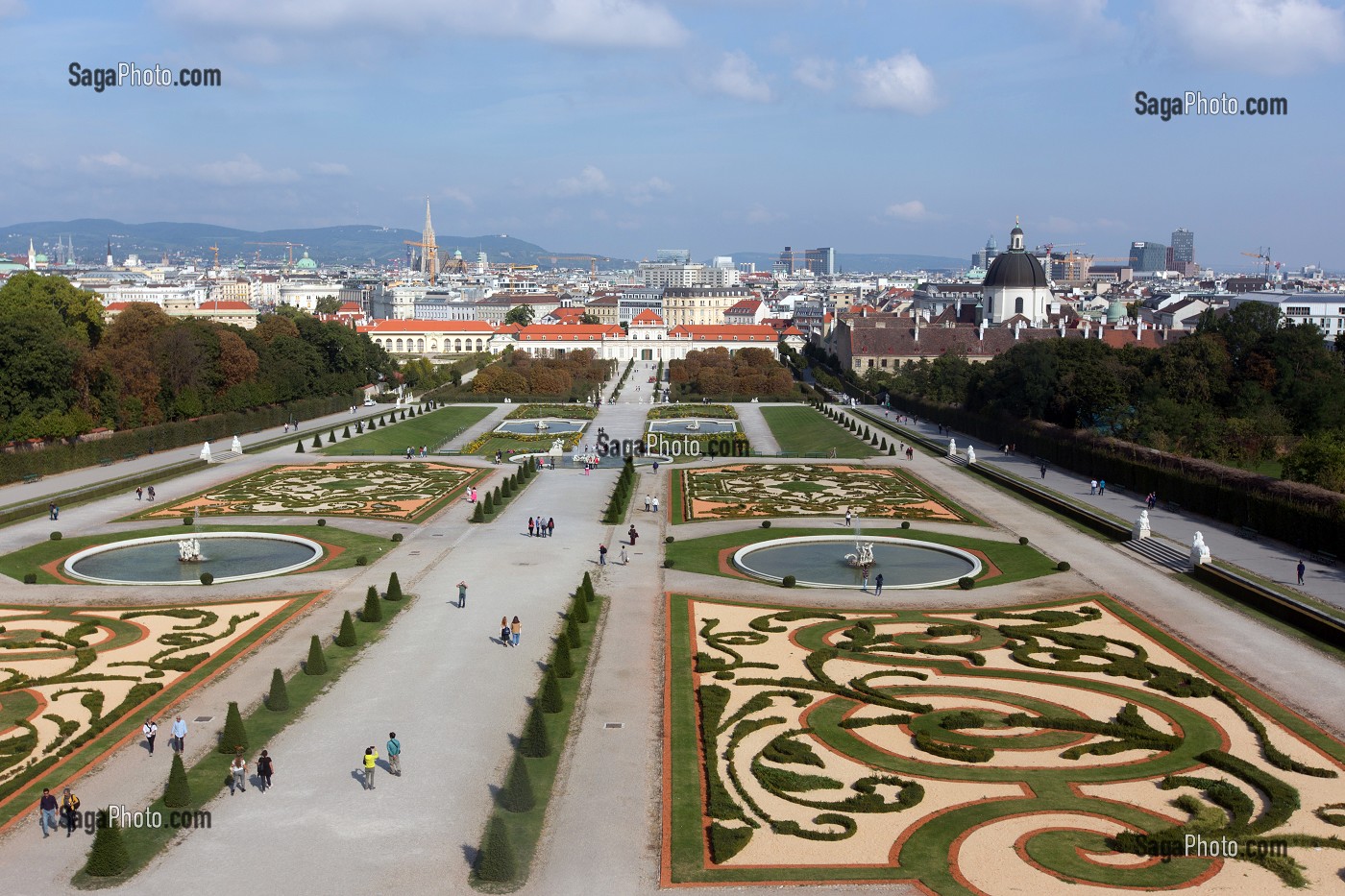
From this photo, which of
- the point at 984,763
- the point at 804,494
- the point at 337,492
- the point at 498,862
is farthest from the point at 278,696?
the point at 804,494

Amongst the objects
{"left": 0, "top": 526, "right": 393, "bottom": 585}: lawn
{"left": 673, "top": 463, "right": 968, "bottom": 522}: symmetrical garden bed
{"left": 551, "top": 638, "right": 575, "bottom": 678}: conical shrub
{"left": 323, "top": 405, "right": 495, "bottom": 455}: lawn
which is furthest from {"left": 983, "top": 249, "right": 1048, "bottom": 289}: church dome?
{"left": 551, "top": 638, "right": 575, "bottom": 678}: conical shrub

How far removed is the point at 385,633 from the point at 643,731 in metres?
11.1

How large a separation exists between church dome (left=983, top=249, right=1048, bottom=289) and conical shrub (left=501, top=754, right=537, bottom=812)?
135 meters

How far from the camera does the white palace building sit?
182375mm

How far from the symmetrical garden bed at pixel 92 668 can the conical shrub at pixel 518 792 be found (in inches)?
340

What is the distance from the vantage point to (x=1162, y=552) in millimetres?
45875

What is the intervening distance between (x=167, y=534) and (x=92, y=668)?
2023 centimetres

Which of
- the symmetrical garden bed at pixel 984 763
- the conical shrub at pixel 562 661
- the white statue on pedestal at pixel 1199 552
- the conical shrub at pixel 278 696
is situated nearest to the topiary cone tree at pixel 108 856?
the conical shrub at pixel 278 696

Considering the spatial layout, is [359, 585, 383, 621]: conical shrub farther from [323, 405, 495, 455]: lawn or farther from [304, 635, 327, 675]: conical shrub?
[323, 405, 495, 455]: lawn

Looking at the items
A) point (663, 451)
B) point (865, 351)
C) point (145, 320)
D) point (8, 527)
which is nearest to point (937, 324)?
point (865, 351)

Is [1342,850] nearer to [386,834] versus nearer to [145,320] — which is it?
[386,834]

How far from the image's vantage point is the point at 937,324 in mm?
145125

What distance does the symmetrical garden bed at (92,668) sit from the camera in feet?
83.5

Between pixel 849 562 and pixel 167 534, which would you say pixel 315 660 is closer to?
pixel 849 562
